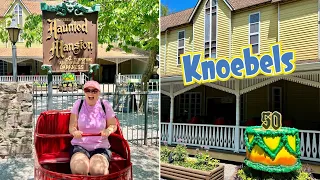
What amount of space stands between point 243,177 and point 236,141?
44.1 inches

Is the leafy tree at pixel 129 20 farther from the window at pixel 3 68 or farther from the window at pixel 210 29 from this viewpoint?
the window at pixel 3 68

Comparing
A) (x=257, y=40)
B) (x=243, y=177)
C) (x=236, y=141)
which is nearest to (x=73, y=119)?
(x=243, y=177)

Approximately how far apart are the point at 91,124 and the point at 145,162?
7.98ft

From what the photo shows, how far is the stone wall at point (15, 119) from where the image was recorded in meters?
4.59

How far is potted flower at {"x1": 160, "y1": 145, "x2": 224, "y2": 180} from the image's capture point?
364cm

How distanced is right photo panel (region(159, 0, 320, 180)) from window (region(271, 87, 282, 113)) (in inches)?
0.8

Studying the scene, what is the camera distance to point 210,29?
22.3ft

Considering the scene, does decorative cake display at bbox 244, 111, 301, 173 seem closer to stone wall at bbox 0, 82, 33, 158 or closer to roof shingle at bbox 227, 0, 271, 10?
stone wall at bbox 0, 82, 33, 158

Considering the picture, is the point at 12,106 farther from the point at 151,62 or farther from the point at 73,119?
the point at 151,62

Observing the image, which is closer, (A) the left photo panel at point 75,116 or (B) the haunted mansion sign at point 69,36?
(A) the left photo panel at point 75,116

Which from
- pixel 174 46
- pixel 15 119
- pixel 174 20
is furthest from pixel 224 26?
pixel 15 119

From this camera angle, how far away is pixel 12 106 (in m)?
4.61

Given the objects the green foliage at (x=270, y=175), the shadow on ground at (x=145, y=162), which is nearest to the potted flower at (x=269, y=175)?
the green foliage at (x=270, y=175)

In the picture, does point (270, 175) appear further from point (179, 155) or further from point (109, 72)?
point (109, 72)
